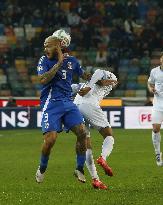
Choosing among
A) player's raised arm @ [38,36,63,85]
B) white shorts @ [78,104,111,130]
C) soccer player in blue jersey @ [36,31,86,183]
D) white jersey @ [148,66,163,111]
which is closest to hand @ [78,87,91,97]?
white shorts @ [78,104,111,130]

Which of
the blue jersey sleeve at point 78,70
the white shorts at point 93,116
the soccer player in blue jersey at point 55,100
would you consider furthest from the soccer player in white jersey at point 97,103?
the soccer player in blue jersey at point 55,100

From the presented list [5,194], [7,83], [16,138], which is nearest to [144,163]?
[5,194]

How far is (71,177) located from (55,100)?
2508mm

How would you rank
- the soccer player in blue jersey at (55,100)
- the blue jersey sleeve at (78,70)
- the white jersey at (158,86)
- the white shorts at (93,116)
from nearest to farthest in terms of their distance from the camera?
the soccer player in blue jersey at (55,100) → the blue jersey sleeve at (78,70) → the white shorts at (93,116) → the white jersey at (158,86)

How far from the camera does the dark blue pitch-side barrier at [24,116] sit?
1077 inches

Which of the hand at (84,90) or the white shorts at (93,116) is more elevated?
the hand at (84,90)

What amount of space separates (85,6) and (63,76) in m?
22.8

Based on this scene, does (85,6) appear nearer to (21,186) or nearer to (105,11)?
(105,11)

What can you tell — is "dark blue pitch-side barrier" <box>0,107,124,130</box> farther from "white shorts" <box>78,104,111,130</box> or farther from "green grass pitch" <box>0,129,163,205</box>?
"white shorts" <box>78,104,111,130</box>

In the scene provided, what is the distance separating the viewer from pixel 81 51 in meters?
32.9

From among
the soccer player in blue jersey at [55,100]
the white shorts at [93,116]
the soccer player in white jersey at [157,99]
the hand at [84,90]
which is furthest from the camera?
the soccer player in white jersey at [157,99]

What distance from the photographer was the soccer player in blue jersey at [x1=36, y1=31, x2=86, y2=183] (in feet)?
36.9

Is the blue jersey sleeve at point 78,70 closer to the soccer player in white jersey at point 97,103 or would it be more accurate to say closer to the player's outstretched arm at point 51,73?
the player's outstretched arm at point 51,73

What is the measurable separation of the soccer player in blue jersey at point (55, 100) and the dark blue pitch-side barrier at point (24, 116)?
51.9 ft
